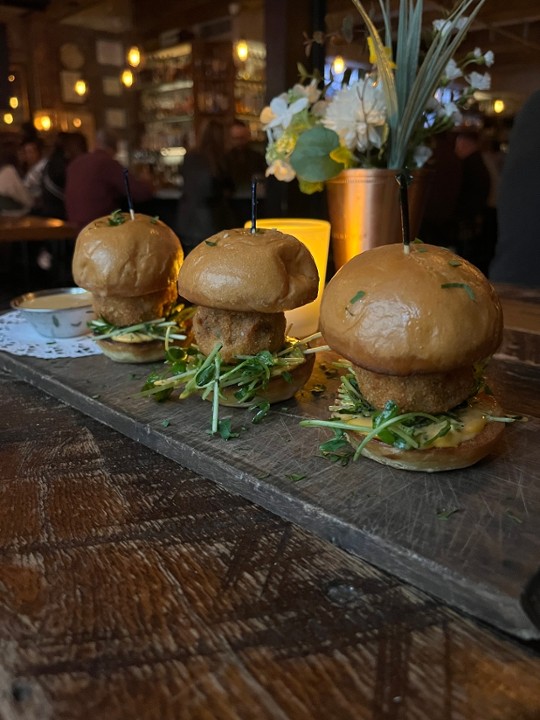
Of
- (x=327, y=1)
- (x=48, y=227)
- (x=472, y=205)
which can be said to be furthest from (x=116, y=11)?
(x=472, y=205)

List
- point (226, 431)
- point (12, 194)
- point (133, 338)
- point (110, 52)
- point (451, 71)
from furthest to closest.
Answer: point (110, 52) → point (12, 194) → point (451, 71) → point (133, 338) → point (226, 431)

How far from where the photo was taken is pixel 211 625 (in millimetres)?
1006

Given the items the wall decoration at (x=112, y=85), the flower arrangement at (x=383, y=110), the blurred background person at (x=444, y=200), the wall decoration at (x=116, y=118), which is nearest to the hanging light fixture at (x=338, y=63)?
the blurred background person at (x=444, y=200)

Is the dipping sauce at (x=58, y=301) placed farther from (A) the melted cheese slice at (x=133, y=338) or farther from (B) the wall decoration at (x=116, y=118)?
(B) the wall decoration at (x=116, y=118)

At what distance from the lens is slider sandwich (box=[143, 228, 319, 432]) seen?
168 centimetres

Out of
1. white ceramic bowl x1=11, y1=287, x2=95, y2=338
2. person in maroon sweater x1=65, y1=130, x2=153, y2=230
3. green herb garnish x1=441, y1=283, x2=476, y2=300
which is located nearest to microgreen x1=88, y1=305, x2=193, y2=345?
white ceramic bowl x1=11, y1=287, x2=95, y2=338

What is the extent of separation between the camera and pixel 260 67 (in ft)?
28.8

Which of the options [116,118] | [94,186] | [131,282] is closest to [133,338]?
[131,282]

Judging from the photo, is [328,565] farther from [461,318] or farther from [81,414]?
[81,414]

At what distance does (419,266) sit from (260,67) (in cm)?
858

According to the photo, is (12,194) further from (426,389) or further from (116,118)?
(426,389)

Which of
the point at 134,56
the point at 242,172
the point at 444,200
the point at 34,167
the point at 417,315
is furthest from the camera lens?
the point at 134,56

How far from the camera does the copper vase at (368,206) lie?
2.36 m

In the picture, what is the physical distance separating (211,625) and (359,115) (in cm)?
195
